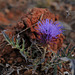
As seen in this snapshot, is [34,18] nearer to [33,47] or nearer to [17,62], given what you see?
[33,47]

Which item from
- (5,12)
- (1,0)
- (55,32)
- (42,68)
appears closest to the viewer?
(55,32)

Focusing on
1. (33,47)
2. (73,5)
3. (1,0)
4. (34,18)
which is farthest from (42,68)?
(1,0)

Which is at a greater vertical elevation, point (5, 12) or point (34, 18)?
point (5, 12)

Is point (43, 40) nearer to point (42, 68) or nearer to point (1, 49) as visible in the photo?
point (42, 68)

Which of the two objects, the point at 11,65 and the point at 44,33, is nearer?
the point at 44,33

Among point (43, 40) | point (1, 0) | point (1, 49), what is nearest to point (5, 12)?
point (1, 0)

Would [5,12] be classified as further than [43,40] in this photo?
Yes

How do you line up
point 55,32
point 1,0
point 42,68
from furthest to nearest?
1. point 1,0
2. point 42,68
3. point 55,32

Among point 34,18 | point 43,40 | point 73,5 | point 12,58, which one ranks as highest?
point 73,5

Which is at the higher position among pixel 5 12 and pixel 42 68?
pixel 5 12
